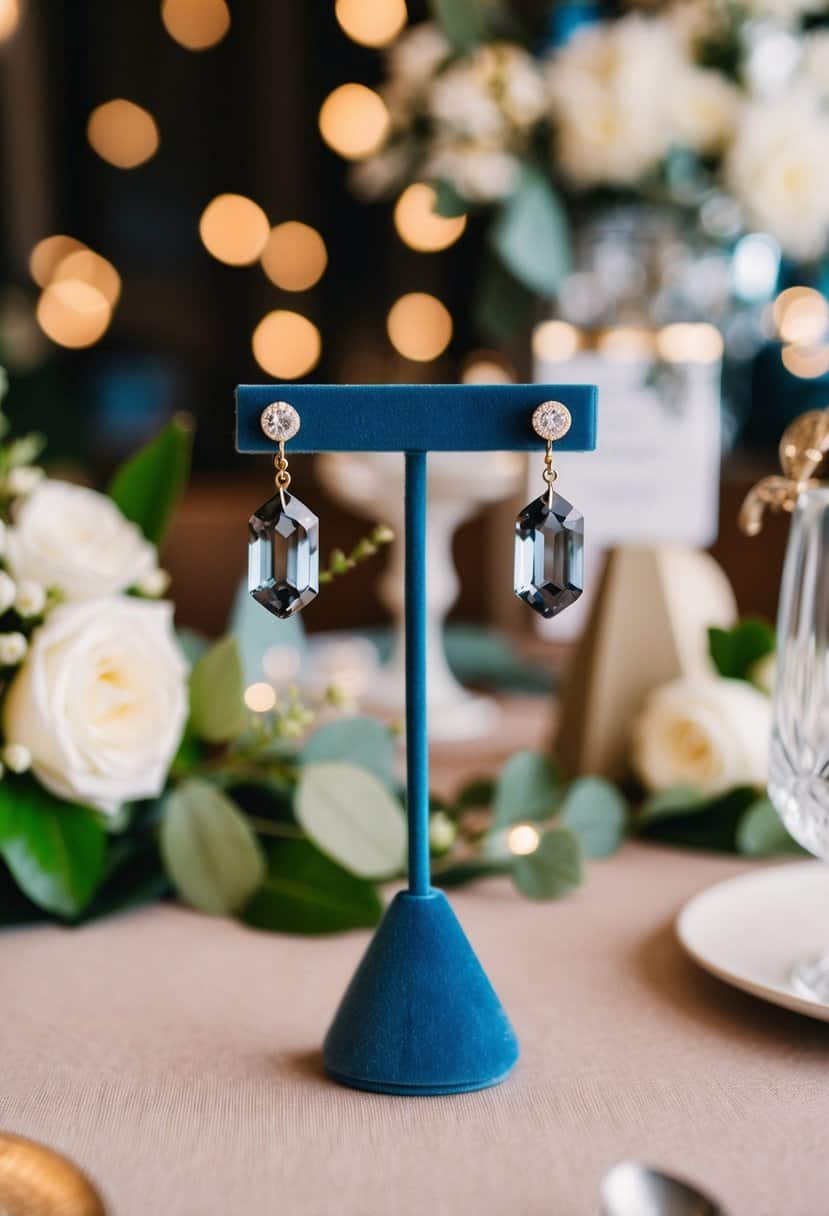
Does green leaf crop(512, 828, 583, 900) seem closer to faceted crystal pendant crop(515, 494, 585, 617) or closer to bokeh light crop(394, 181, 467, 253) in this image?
faceted crystal pendant crop(515, 494, 585, 617)

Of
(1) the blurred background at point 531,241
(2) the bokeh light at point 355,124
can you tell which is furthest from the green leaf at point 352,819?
(2) the bokeh light at point 355,124

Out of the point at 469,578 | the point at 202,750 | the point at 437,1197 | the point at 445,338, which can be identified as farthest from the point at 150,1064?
the point at 445,338

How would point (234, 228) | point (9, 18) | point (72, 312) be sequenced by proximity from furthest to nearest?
point (234, 228) < point (72, 312) < point (9, 18)

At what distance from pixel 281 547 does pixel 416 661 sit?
0.23 ft

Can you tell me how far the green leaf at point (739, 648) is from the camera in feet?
2.77

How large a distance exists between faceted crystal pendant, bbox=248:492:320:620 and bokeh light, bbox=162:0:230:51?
2.62 m

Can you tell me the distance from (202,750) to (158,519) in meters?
0.14

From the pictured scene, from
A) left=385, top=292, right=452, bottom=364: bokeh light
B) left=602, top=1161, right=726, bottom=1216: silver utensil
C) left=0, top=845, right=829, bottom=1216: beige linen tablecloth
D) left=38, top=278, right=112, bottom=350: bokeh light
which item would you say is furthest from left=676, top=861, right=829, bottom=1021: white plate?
left=38, top=278, right=112, bottom=350: bokeh light

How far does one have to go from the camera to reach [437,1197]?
1.34ft

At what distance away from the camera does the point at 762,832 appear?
76 centimetres

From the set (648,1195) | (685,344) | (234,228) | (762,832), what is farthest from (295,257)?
(648,1195)

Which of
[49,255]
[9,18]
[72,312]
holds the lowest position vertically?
[72,312]

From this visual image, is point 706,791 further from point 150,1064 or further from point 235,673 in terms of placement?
point 150,1064

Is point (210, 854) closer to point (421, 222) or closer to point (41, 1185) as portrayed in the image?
point (41, 1185)
